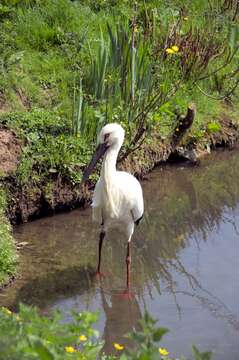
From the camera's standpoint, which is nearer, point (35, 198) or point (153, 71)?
point (35, 198)

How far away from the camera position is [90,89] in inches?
346

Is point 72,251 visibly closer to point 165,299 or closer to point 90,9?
point 165,299

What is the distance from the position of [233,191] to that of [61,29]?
282 centimetres

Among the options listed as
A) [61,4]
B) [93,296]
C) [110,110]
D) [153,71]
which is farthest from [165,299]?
[61,4]

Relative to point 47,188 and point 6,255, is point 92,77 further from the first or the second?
point 6,255

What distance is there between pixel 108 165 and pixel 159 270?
3.37 feet

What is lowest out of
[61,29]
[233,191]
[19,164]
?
[233,191]

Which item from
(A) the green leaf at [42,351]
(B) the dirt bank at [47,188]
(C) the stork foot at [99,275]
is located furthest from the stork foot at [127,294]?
(A) the green leaf at [42,351]

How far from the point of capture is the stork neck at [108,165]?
21.7ft

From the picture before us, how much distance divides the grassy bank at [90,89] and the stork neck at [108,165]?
920mm

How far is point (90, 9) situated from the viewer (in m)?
10.8

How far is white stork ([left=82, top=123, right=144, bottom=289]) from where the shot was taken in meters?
6.63

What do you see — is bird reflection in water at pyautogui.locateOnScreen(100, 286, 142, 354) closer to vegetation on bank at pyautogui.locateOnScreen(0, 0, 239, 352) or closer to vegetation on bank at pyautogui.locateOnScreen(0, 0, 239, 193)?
vegetation on bank at pyautogui.locateOnScreen(0, 0, 239, 352)

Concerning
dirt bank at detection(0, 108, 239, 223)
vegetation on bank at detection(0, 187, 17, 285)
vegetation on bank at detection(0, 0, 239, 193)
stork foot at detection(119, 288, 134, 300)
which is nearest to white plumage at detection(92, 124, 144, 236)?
stork foot at detection(119, 288, 134, 300)
